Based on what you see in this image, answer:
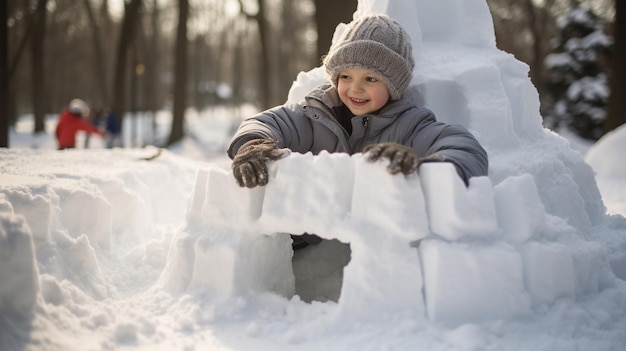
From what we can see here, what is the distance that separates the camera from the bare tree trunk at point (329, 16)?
6.33 m

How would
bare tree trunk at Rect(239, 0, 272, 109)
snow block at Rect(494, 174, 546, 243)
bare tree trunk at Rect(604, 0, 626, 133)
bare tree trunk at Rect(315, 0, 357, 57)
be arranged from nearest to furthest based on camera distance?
snow block at Rect(494, 174, 546, 243)
bare tree trunk at Rect(315, 0, 357, 57)
bare tree trunk at Rect(604, 0, 626, 133)
bare tree trunk at Rect(239, 0, 272, 109)

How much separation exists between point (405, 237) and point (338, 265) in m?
0.95

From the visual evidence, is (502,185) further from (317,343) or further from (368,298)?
(317,343)

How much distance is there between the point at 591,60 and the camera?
13258 mm

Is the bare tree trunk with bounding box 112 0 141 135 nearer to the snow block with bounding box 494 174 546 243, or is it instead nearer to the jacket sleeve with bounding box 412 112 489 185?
the jacket sleeve with bounding box 412 112 489 185

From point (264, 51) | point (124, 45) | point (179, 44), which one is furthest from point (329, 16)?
point (179, 44)

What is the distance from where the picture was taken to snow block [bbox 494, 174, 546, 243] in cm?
204

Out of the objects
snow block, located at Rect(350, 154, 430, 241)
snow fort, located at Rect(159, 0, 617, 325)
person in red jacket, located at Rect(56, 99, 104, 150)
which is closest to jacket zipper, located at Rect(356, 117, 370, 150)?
snow fort, located at Rect(159, 0, 617, 325)

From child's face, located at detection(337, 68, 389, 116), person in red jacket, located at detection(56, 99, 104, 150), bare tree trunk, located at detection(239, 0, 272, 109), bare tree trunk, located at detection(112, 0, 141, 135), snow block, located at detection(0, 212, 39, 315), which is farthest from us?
bare tree trunk, located at detection(239, 0, 272, 109)

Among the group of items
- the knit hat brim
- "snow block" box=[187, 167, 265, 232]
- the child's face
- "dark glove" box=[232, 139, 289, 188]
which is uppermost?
the knit hat brim

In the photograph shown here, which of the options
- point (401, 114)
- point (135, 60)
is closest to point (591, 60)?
point (135, 60)

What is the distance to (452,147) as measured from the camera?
2256 millimetres

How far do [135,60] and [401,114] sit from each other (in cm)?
Answer: 904

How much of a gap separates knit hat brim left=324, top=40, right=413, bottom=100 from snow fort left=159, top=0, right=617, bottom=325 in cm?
62
